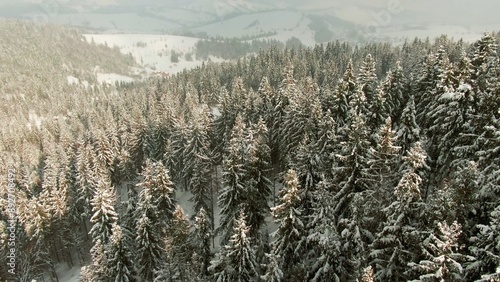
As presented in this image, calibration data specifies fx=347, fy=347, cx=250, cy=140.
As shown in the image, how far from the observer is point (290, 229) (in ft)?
99.3

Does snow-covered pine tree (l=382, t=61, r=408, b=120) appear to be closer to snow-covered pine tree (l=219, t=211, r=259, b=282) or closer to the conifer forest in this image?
the conifer forest

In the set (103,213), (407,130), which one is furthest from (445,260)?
(103,213)

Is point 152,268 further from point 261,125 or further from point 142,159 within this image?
point 142,159

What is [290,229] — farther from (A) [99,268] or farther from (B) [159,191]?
(A) [99,268]

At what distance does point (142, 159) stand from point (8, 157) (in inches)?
1955

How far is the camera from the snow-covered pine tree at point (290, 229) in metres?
29.0

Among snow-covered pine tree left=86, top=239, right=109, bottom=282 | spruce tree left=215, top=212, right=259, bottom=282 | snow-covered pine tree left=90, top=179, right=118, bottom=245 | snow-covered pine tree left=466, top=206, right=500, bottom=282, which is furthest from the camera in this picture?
snow-covered pine tree left=90, top=179, right=118, bottom=245

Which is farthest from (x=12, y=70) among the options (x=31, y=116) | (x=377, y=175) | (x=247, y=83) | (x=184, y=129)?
(x=377, y=175)

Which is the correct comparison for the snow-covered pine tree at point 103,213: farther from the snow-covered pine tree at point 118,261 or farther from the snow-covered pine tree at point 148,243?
the snow-covered pine tree at point 118,261

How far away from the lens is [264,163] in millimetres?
36969

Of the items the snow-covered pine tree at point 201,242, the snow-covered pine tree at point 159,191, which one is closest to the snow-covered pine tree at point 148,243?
the snow-covered pine tree at point 159,191

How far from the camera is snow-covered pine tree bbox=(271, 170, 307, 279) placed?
29.0 metres

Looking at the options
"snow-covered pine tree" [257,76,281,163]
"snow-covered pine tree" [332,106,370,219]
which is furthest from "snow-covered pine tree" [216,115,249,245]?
"snow-covered pine tree" [257,76,281,163]

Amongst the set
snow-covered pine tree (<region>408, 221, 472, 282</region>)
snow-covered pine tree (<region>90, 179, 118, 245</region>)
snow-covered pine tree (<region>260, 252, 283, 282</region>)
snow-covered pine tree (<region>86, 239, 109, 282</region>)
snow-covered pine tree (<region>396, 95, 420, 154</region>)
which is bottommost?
snow-covered pine tree (<region>86, 239, 109, 282</region>)
